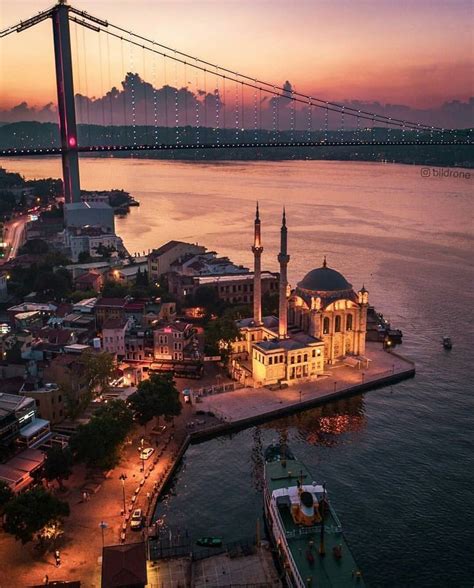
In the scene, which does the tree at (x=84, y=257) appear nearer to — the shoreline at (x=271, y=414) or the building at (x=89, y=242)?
the building at (x=89, y=242)

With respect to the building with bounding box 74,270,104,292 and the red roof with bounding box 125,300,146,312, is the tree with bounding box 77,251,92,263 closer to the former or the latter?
the building with bounding box 74,270,104,292

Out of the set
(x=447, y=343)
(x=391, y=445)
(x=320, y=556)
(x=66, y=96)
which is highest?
(x=66, y=96)

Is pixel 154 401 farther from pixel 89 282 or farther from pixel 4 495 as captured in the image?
pixel 89 282

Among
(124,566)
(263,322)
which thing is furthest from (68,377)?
(124,566)

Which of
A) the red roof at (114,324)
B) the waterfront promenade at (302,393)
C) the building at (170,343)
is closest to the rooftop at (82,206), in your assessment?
the red roof at (114,324)

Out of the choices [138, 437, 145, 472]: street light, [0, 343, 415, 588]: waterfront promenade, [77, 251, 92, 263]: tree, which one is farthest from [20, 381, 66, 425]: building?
[77, 251, 92, 263]: tree

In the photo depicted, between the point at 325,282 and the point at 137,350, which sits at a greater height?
the point at 325,282

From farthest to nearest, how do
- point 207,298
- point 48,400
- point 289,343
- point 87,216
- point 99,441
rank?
1. point 87,216
2. point 207,298
3. point 289,343
4. point 48,400
5. point 99,441

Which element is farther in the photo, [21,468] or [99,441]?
[99,441]
